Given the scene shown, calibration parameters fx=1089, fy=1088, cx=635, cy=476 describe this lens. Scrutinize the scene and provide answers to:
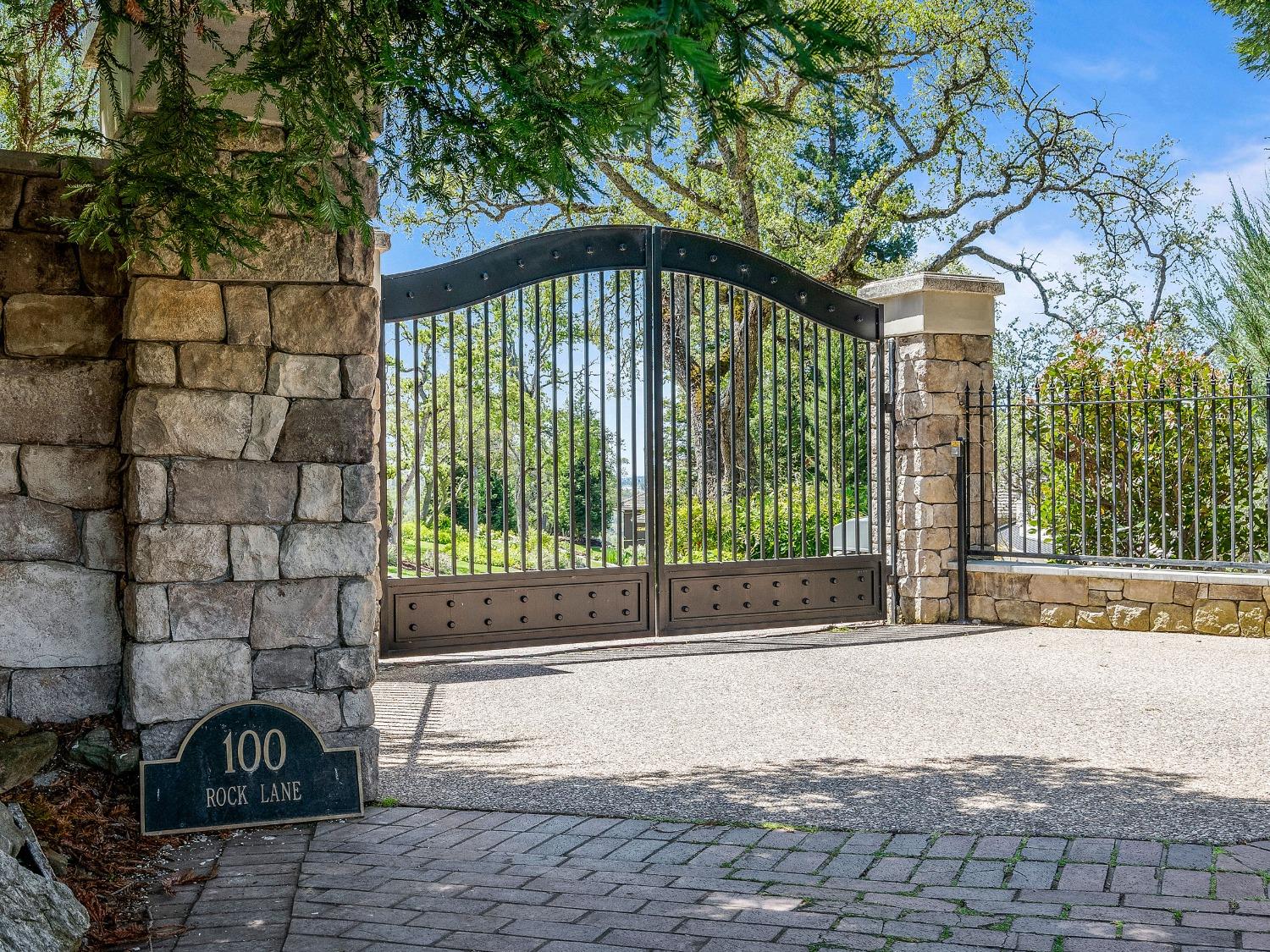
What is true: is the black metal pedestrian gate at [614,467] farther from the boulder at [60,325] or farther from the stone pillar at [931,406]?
the boulder at [60,325]

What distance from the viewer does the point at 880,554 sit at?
8938 millimetres

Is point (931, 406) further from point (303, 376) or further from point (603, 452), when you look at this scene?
point (303, 376)

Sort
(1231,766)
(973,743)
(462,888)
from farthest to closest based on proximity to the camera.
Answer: (973,743), (1231,766), (462,888)

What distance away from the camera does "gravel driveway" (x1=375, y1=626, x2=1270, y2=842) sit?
389 centimetres

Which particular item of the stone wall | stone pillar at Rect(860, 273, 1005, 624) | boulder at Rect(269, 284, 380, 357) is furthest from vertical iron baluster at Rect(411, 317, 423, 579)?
the stone wall

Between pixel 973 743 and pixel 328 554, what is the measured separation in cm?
292

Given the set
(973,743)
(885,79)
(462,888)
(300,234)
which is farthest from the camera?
(885,79)

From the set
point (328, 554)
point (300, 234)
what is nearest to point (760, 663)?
point (328, 554)

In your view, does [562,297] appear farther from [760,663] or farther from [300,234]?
[300,234]

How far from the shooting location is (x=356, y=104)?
3123 mm

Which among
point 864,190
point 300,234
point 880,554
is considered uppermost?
point 864,190

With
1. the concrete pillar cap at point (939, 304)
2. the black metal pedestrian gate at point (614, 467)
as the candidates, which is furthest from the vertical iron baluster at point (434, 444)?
the concrete pillar cap at point (939, 304)

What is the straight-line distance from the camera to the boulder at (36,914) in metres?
2.40

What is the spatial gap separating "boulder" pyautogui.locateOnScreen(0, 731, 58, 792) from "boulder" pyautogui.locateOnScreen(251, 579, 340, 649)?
0.74 m
